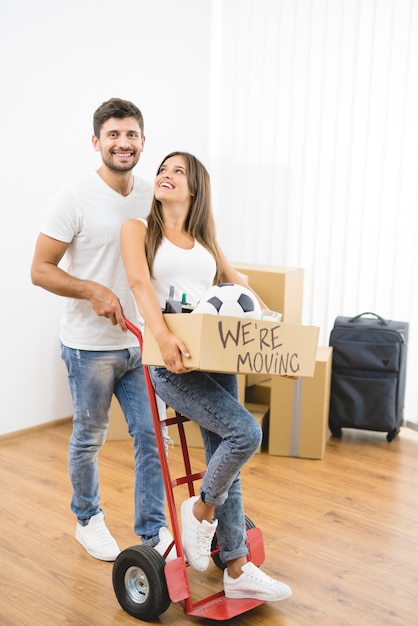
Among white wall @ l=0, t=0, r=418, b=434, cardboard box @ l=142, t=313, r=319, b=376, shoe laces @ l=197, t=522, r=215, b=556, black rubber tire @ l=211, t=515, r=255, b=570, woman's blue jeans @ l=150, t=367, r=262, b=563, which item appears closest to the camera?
cardboard box @ l=142, t=313, r=319, b=376

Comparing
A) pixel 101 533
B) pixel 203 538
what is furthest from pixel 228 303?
pixel 101 533

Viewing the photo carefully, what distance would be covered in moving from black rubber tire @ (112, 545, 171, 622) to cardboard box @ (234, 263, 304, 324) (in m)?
1.58

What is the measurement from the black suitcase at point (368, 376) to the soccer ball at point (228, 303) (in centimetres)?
174

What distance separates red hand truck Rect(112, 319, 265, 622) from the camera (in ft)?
7.04

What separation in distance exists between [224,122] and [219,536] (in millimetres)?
2659

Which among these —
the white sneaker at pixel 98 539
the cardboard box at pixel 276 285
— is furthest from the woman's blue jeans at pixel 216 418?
the cardboard box at pixel 276 285

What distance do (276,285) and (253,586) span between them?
1.65 m

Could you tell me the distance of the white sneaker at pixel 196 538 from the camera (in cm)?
216

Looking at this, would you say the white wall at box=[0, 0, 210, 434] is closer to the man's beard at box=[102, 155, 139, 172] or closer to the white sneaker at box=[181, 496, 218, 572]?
the man's beard at box=[102, 155, 139, 172]

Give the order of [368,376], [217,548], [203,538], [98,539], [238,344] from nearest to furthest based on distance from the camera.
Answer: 1. [238,344]
2. [203,538]
3. [217,548]
4. [98,539]
5. [368,376]


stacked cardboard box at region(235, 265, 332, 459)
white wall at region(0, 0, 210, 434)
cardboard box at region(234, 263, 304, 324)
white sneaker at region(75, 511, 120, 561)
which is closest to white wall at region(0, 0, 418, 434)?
white wall at region(0, 0, 210, 434)

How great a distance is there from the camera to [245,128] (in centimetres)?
427

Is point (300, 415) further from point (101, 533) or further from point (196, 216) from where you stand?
point (196, 216)

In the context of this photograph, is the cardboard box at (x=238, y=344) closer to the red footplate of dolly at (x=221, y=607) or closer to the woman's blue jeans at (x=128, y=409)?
the woman's blue jeans at (x=128, y=409)
